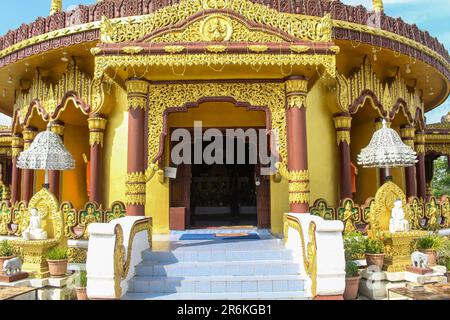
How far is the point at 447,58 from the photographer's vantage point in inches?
395

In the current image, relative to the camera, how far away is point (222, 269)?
5336 millimetres

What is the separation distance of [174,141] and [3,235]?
13.3ft

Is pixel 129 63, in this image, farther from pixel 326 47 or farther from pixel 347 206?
pixel 347 206

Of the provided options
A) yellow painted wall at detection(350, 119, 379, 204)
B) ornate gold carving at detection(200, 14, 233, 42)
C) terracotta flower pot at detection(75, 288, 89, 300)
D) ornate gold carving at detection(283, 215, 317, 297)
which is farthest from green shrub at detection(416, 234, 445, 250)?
terracotta flower pot at detection(75, 288, 89, 300)

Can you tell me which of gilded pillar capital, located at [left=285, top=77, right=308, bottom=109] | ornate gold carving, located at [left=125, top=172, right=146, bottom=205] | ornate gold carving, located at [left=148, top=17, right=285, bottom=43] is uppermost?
ornate gold carving, located at [left=148, top=17, right=285, bottom=43]

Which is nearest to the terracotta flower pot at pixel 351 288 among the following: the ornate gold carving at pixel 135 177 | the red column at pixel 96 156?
the ornate gold carving at pixel 135 177

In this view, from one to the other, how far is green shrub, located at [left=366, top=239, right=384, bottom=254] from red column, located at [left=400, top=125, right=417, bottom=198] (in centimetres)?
435

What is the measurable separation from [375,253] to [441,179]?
25019mm

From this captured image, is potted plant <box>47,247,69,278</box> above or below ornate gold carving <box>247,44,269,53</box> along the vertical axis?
below

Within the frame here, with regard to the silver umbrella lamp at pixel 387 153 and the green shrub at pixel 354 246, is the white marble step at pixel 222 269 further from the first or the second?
the silver umbrella lamp at pixel 387 153

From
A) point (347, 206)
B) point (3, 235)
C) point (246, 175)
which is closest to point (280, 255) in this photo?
point (347, 206)

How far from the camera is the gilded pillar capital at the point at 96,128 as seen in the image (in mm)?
8258

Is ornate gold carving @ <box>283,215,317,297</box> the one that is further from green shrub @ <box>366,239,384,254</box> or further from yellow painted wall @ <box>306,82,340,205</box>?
yellow painted wall @ <box>306,82,340,205</box>

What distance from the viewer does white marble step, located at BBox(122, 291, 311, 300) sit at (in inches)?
191
